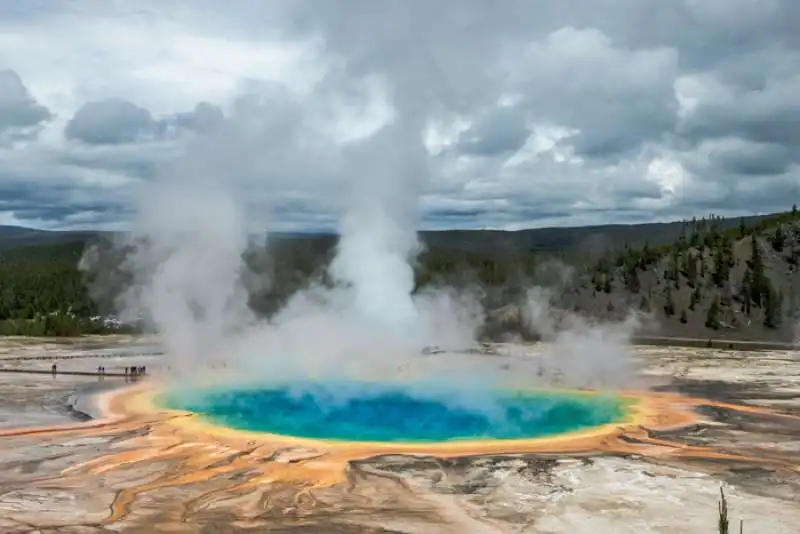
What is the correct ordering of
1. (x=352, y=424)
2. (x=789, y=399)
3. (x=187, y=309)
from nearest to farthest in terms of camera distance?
(x=352, y=424), (x=789, y=399), (x=187, y=309)

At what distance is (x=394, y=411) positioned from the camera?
1648 centimetres

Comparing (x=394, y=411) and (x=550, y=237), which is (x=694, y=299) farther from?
(x=550, y=237)

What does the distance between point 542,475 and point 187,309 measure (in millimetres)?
21064

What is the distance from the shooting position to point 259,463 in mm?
11219

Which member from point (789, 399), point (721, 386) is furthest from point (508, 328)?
point (789, 399)

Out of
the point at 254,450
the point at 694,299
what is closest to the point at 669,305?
the point at 694,299

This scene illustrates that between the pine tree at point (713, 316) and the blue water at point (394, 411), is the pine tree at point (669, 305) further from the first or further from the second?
the blue water at point (394, 411)

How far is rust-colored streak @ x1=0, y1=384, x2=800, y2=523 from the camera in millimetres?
10195

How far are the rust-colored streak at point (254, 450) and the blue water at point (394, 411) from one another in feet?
2.19

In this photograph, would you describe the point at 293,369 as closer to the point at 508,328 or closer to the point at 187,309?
the point at 187,309

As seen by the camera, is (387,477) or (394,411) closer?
(387,477)

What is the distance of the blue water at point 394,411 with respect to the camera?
1406 centimetres

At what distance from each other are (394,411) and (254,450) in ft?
15.9

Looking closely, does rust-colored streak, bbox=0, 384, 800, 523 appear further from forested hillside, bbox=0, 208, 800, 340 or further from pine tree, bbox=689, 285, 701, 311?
pine tree, bbox=689, 285, 701, 311
